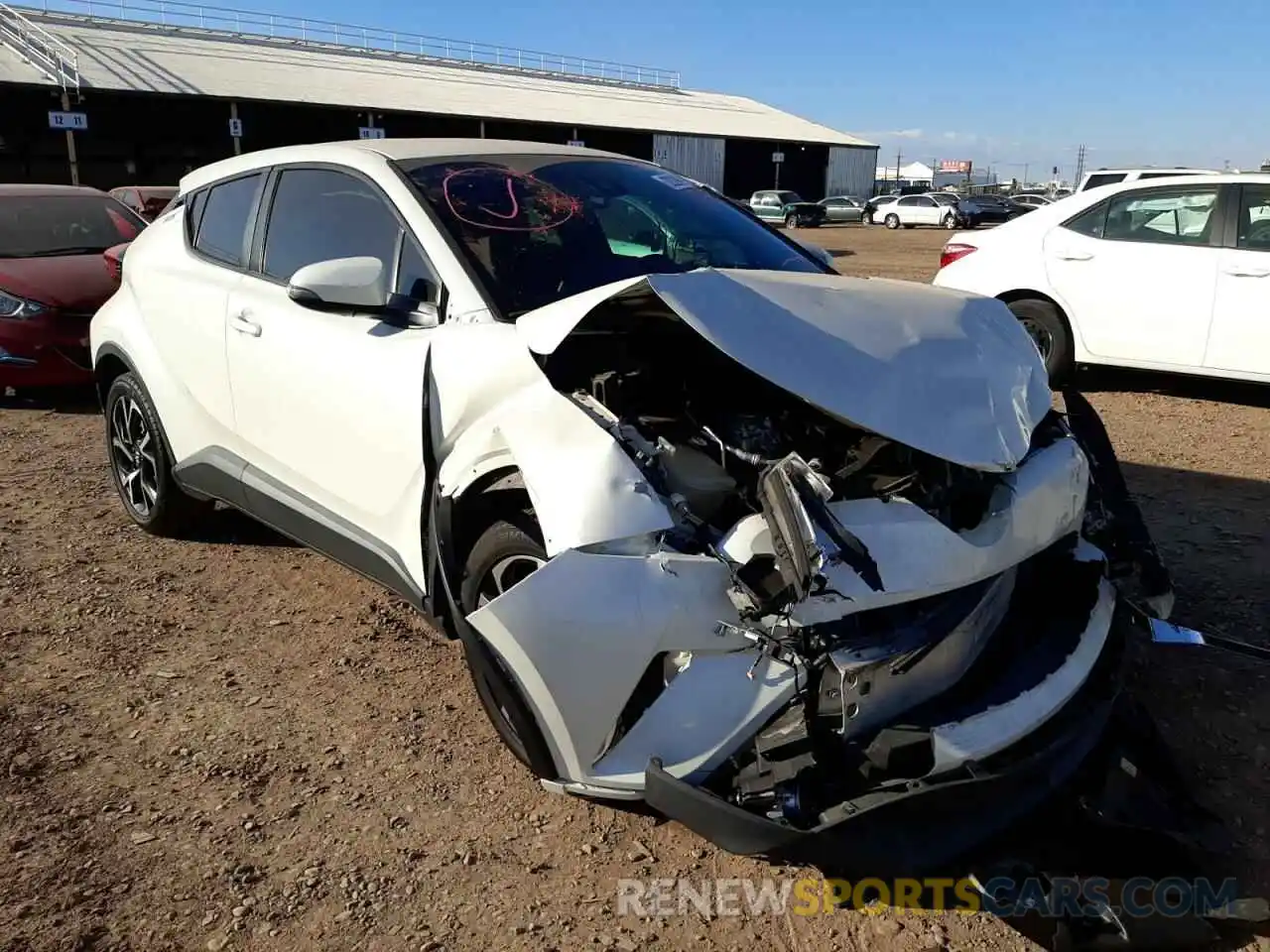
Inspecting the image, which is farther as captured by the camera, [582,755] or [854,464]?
[854,464]

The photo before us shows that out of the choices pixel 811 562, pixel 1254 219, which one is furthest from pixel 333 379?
pixel 1254 219

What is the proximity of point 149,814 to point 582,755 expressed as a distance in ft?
4.53

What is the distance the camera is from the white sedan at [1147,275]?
692 cm

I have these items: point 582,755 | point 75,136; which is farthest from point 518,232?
point 75,136

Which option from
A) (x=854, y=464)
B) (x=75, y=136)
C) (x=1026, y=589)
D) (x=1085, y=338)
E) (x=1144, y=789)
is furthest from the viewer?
(x=75, y=136)

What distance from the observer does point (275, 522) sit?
395 centimetres

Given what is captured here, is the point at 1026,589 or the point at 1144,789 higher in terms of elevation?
the point at 1026,589

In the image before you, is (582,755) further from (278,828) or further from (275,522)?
(275,522)

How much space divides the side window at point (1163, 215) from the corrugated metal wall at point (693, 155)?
39.3 meters

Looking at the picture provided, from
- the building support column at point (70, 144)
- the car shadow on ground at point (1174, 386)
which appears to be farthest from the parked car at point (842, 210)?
the car shadow on ground at point (1174, 386)

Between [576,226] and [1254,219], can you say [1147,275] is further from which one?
[576,226]

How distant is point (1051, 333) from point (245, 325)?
600cm

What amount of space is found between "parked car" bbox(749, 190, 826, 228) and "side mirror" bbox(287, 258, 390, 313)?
38571 millimetres

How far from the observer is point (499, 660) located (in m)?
2.36
